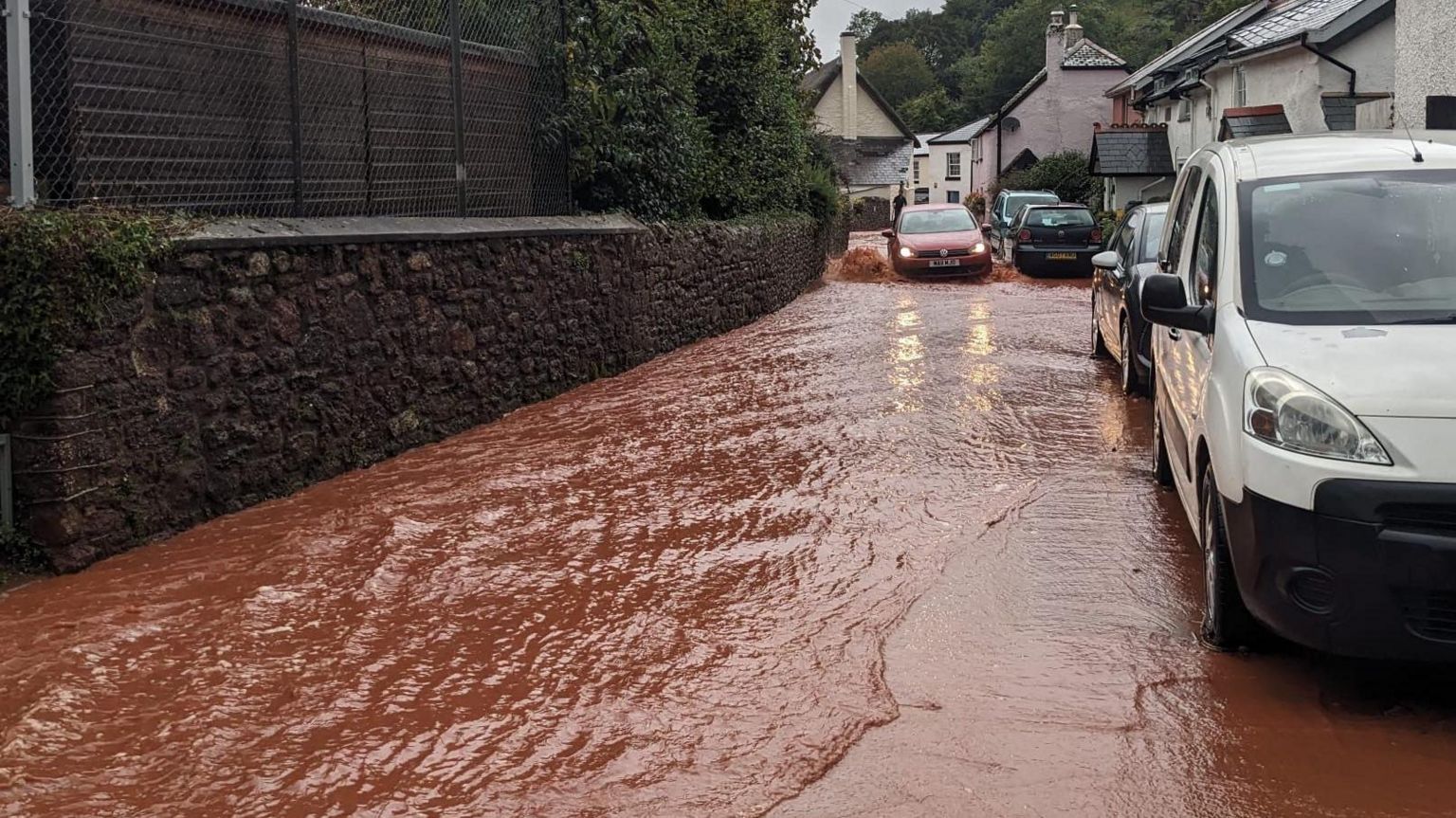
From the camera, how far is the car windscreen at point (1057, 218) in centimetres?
2686

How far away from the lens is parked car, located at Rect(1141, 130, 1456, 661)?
4.18 metres

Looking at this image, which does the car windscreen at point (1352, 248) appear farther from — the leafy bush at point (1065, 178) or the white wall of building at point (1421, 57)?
the leafy bush at point (1065, 178)

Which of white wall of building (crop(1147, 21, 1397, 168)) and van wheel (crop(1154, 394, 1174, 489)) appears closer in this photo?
van wheel (crop(1154, 394, 1174, 489))

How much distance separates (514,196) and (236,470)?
15.7 feet

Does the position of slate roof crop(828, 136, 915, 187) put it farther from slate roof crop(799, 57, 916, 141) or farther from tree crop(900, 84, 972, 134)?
tree crop(900, 84, 972, 134)

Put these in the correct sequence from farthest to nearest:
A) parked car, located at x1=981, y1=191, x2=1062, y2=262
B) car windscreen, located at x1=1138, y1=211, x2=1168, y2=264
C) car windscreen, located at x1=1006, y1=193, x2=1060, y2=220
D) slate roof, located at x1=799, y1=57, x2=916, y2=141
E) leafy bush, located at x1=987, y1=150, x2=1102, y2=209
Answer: slate roof, located at x1=799, y1=57, x2=916, y2=141, leafy bush, located at x1=987, y1=150, x2=1102, y2=209, car windscreen, located at x1=1006, y1=193, x2=1060, y2=220, parked car, located at x1=981, y1=191, x2=1062, y2=262, car windscreen, located at x1=1138, y1=211, x2=1168, y2=264

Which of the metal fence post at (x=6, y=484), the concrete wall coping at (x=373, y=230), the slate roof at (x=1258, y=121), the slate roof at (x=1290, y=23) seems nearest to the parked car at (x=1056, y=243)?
the slate roof at (x=1258, y=121)

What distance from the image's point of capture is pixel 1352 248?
5.36 metres

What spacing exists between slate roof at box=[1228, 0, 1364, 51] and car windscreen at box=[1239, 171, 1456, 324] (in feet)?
76.7

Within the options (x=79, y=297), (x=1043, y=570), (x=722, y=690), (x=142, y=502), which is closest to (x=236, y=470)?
(x=142, y=502)

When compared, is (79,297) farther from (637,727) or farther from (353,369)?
(637,727)

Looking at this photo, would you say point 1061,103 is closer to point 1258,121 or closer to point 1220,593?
point 1258,121

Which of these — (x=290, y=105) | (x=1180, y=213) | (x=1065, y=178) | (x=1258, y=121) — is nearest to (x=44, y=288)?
(x=290, y=105)

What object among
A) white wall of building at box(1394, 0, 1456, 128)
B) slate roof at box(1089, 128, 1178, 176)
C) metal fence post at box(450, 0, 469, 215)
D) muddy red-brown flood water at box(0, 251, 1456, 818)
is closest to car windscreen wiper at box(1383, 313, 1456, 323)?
muddy red-brown flood water at box(0, 251, 1456, 818)
